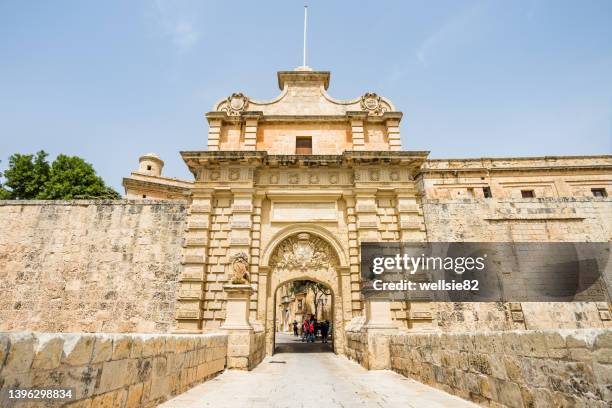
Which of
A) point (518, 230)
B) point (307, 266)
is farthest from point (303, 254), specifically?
point (518, 230)

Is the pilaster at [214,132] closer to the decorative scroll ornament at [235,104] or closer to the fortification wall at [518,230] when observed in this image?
the decorative scroll ornament at [235,104]

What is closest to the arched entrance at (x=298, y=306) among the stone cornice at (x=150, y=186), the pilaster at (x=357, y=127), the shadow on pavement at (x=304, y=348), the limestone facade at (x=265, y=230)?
the shadow on pavement at (x=304, y=348)

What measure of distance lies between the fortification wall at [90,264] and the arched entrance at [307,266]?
140 inches

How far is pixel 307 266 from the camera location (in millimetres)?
12195

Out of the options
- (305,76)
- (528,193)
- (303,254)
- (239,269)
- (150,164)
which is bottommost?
(239,269)

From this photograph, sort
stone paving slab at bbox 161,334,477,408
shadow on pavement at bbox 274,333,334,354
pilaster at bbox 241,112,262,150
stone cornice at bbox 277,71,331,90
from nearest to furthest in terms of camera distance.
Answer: stone paving slab at bbox 161,334,477,408
pilaster at bbox 241,112,262,150
shadow on pavement at bbox 274,333,334,354
stone cornice at bbox 277,71,331,90

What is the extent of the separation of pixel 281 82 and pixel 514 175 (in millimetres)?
17541

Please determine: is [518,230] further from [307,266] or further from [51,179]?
[51,179]

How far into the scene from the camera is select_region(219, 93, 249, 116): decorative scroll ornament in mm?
13648

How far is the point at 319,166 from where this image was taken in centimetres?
1256

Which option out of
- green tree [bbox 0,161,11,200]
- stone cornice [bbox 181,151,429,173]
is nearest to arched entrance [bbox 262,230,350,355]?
stone cornice [bbox 181,151,429,173]

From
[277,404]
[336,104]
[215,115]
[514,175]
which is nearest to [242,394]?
[277,404]

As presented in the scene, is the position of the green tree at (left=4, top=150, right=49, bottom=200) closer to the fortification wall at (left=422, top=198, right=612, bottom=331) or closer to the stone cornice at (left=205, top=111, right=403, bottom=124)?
the stone cornice at (left=205, top=111, right=403, bottom=124)

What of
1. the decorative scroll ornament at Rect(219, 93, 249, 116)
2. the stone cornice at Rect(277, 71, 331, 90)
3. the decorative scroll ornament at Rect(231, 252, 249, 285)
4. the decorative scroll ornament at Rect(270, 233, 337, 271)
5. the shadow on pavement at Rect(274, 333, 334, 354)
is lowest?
the shadow on pavement at Rect(274, 333, 334, 354)
